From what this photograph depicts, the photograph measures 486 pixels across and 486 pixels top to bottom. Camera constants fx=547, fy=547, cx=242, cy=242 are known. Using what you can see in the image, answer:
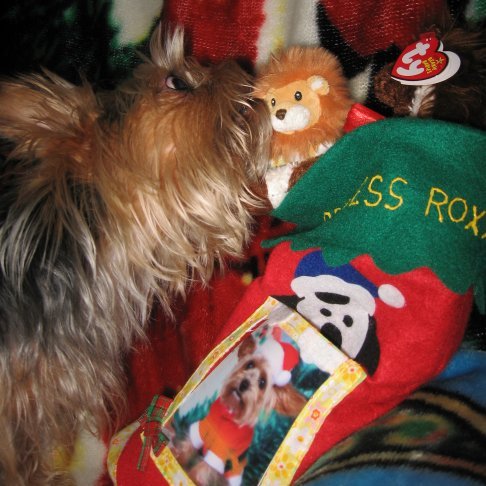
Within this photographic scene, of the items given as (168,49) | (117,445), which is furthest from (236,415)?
(168,49)

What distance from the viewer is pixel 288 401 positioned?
0.81 m

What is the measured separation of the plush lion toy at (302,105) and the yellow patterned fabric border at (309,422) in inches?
14.5

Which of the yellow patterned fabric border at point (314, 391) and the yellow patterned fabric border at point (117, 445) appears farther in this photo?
the yellow patterned fabric border at point (117, 445)

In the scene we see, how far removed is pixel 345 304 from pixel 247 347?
174 millimetres

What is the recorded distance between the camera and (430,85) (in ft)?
2.86

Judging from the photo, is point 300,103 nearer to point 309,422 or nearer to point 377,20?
point 377,20

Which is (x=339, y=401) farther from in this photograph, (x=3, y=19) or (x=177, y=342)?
(x=3, y=19)

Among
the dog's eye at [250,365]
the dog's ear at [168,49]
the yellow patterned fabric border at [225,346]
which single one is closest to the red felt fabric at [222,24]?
the dog's ear at [168,49]

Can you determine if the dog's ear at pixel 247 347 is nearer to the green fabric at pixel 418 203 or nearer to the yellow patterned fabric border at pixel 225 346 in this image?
the yellow patterned fabric border at pixel 225 346

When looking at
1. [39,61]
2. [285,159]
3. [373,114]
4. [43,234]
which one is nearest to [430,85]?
[373,114]

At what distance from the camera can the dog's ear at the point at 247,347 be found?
0.88 meters

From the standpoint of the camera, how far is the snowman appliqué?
828 mm

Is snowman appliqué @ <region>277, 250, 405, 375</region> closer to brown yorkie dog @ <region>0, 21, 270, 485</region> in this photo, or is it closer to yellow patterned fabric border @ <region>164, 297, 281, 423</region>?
yellow patterned fabric border @ <region>164, 297, 281, 423</region>

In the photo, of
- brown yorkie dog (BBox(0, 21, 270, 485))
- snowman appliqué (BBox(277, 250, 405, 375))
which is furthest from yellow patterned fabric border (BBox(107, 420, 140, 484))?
snowman appliqué (BBox(277, 250, 405, 375))
